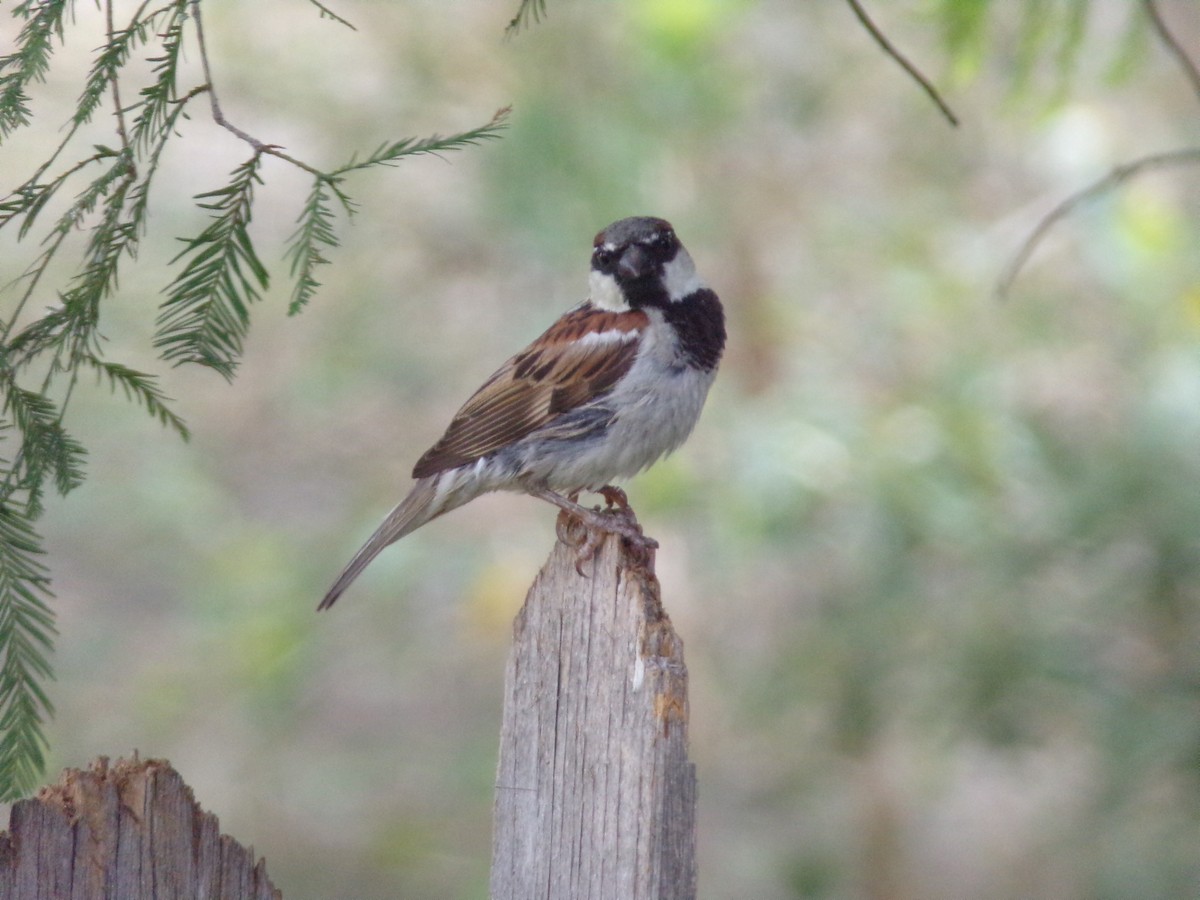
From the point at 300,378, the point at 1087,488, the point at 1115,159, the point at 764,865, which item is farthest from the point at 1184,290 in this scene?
the point at 300,378

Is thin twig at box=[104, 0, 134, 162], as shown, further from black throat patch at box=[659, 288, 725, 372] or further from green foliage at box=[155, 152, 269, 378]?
black throat patch at box=[659, 288, 725, 372]

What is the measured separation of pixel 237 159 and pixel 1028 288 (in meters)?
3.14

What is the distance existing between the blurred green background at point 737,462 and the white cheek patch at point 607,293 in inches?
50.8

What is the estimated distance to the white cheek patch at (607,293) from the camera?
337 cm

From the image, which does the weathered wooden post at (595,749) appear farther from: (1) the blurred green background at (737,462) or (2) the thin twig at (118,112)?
(1) the blurred green background at (737,462)

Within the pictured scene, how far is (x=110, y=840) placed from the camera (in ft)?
5.17

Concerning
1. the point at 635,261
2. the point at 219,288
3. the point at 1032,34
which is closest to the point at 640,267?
the point at 635,261

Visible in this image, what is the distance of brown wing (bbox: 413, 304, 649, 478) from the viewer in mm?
3229

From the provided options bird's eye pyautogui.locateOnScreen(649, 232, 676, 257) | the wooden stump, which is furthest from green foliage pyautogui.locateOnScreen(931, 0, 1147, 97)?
the wooden stump

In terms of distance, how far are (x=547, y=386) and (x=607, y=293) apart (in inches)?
12.1

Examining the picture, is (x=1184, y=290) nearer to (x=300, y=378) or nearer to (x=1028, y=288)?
(x=1028, y=288)

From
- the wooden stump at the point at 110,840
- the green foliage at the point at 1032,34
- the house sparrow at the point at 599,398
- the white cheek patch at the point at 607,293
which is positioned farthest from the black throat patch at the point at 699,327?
the wooden stump at the point at 110,840

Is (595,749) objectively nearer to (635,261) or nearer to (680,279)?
(635,261)

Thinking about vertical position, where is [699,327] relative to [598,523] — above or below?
above
